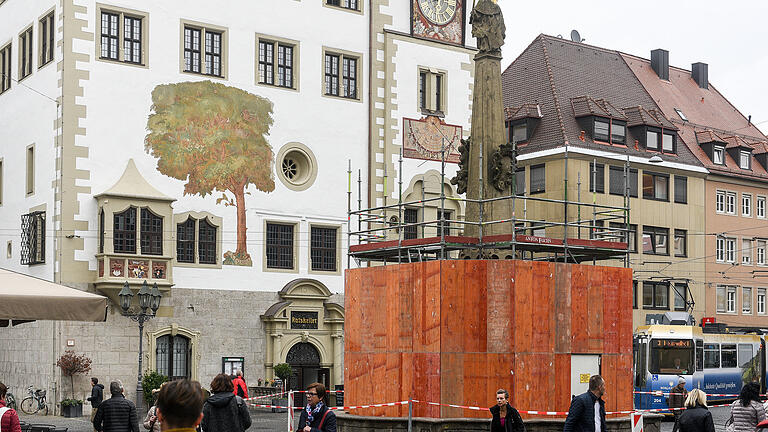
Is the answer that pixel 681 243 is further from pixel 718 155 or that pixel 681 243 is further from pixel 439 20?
pixel 439 20

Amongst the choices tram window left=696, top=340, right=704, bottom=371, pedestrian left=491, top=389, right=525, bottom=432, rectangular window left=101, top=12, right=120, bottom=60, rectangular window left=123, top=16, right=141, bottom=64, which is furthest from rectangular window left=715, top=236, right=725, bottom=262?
pedestrian left=491, top=389, right=525, bottom=432

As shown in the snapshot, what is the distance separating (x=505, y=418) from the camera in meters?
14.7

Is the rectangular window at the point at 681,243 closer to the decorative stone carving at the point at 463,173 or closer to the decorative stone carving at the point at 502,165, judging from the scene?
the decorative stone carving at the point at 463,173

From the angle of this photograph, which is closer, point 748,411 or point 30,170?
point 748,411

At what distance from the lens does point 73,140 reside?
113 ft

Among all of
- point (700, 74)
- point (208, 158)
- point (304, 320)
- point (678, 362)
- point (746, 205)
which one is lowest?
point (678, 362)

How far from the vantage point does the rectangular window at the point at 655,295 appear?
53.9 metres

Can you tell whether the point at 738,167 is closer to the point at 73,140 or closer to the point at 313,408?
the point at 73,140

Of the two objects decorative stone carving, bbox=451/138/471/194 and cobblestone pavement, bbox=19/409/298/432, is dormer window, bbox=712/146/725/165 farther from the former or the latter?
decorative stone carving, bbox=451/138/471/194

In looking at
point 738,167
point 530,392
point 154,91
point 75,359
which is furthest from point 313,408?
point 738,167

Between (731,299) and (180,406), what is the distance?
177 ft

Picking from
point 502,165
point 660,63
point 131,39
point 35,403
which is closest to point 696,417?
point 502,165

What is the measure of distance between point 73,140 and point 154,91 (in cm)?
293

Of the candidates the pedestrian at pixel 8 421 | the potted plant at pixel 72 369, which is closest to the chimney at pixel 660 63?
the potted plant at pixel 72 369
